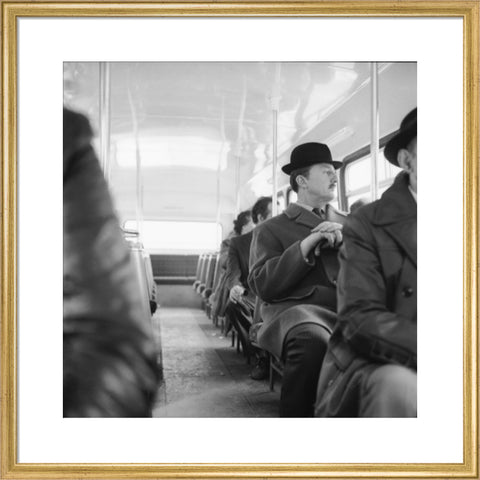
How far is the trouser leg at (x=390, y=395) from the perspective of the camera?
181cm

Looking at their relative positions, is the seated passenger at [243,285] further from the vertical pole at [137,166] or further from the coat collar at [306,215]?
the vertical pole at [137,166]

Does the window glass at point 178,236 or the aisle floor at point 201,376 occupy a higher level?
the window glass at point 178,236

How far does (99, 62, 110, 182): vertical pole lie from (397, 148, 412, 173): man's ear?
906 millimetres

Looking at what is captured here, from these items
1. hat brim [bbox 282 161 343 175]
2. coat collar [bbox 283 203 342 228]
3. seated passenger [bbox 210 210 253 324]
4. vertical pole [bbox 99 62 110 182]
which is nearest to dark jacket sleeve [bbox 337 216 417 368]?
coat collar [bbox 283 203 342 228]

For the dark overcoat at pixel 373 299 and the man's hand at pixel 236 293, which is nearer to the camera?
the dark overcoat at pixel 373 299

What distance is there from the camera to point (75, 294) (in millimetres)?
1824

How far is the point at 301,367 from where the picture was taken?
185 cm

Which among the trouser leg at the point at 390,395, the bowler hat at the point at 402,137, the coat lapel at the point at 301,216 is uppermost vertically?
the bowler hat at the point at 402,137

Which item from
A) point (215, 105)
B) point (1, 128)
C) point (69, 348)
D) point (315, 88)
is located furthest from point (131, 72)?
point (69, 348)

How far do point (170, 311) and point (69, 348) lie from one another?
331 millimetres

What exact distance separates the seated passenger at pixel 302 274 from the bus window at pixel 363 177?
47mm

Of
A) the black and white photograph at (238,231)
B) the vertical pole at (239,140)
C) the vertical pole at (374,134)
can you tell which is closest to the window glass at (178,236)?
the black and white photograph at (238,231)

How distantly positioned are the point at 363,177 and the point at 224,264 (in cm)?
52

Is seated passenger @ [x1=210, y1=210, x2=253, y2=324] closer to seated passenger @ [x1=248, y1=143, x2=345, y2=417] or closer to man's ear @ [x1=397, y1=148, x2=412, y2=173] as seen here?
seated passenger @ [x1=248, y1=143, x2=345, y2=417]
